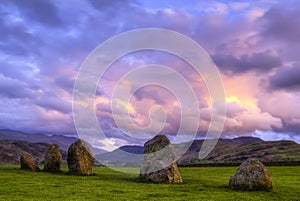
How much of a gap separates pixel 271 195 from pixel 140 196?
990 cm

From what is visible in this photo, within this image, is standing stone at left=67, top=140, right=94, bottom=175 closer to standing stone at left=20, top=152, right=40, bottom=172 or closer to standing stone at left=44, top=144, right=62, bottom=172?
standing stone at left=44, top=144, right=62, bottom=172

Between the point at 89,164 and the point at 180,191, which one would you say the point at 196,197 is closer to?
the point at 180,191

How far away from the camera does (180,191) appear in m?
28.6

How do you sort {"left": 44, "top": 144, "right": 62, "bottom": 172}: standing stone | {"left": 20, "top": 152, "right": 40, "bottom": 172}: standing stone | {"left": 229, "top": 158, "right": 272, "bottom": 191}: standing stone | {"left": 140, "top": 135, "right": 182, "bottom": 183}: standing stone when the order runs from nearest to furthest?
1. {"left": 229, "top": 158, "right": 272, "bottom": 191}: standing stone
2. {"left": 140, "top": 135, "right": 182, "bottom": 183}: standing stone
3. {"left": 44, "top": 144, "right": 62, "bottom": 172}: standing stone
4. {"left": 20, "top": 152, "right": 40, "bottom": 172}: standing stone

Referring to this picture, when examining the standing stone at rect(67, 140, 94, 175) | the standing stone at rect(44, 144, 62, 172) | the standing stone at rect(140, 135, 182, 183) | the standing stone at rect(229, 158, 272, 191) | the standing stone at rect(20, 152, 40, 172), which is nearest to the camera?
the standing stone at rect(229, 158, 272, 191)

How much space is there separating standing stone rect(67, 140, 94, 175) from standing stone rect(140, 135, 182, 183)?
26.3 ft

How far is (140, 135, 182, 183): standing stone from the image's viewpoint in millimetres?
36156

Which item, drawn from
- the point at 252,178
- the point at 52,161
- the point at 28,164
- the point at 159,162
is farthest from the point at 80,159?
the point at 252,178

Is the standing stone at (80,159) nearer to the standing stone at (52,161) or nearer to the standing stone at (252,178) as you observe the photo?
the standing stone at (52,161)

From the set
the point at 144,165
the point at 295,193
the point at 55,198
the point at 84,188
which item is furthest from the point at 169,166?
the point at 55,198

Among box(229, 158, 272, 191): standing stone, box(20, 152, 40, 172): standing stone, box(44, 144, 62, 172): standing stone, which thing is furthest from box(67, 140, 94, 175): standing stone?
box(229, 158, 272, 191): standing stone

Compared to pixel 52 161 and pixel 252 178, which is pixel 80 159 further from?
pixel 252 178

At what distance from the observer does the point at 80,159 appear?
42688 millimetres

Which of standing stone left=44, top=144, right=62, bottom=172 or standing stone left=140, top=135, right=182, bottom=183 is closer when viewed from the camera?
standing stone left=140, top=135, right=182, bottom=183
